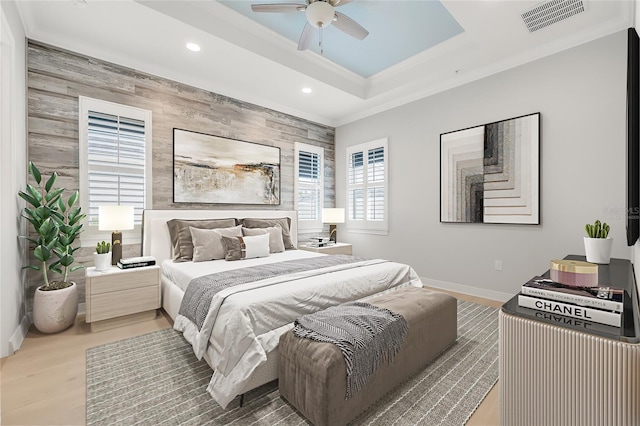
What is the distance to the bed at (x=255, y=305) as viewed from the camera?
5.30ft

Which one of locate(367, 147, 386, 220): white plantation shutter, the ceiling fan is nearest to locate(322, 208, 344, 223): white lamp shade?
locate(367, 147, 386, 220): white plantation shutter

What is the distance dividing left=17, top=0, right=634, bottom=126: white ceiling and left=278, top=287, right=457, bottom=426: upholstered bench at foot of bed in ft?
8.55

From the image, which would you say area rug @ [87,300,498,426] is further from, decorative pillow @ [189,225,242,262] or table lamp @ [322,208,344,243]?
table lamp @ [322,208,344,243]

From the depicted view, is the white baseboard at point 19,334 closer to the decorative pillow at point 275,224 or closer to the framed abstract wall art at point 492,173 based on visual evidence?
the decorative pillow at point 275,224

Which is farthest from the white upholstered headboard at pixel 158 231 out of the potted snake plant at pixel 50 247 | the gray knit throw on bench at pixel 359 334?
the gray knit throw on bench at pixel 359 334

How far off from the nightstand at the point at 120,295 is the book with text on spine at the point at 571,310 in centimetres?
308

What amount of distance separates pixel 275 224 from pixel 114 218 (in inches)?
73.1

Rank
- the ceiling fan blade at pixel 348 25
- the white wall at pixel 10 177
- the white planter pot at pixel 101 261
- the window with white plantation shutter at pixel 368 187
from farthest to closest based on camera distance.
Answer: the window with white plantation shutter at pixel 368 187 → the white planter pot at pixel 101 261 → the ceiling fan blade at pixel 348 25 → the white wall at pixel 10 177

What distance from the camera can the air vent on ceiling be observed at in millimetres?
2486

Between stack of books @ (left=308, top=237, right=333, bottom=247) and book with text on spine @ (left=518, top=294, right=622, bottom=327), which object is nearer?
book with text on spine @ (left=518, top=294, right=622, bottom=327)

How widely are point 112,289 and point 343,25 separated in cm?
322

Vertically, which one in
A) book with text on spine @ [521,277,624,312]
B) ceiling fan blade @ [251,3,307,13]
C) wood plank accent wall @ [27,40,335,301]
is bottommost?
book with text on spine @ [521,277,624,312]

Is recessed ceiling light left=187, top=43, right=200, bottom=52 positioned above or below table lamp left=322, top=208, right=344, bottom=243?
above

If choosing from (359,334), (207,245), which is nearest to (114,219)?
(207,245)
